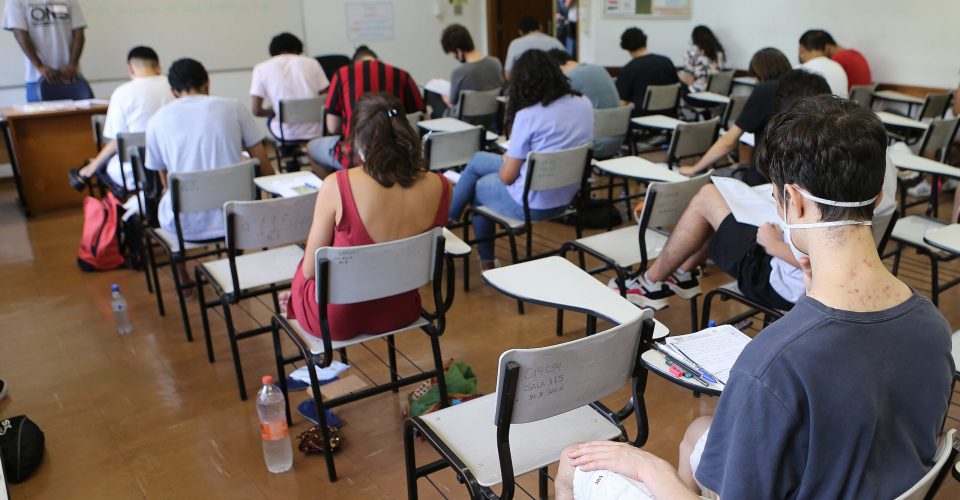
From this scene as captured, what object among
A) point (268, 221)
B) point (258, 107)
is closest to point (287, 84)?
point (258, 107)

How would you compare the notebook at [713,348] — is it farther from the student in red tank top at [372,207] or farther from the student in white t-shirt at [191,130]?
the student in white t-shirt at [191,130]

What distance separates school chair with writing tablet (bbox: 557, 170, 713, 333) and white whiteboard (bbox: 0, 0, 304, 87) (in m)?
5.92

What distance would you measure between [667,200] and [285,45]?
13.1 feet

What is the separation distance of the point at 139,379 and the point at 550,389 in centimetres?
217

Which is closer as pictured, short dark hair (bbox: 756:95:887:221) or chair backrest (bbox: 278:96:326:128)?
short dark hair (bbox: 756:95:887:221)

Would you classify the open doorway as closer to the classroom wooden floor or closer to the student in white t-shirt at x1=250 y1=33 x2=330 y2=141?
the student in white t-shirt at x1=250 y1=33 x2=330 y2=141

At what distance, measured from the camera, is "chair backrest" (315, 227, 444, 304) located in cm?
221

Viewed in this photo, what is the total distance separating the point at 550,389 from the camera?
158 centimetres

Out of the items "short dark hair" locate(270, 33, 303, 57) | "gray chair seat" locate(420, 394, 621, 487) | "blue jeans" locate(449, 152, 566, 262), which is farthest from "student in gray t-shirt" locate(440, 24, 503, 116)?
"gray chair seat" locate(420, 394, 621, 487)

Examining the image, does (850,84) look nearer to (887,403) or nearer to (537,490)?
(537,490)

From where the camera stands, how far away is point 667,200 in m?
2.93

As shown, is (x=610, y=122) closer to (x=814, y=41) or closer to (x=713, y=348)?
(x=814, y=41)

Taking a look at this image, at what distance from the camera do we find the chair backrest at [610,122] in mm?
4633

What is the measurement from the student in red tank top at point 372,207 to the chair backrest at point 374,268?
13cm
